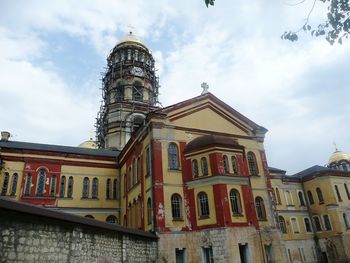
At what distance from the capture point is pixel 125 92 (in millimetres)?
41875

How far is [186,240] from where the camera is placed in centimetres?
2131

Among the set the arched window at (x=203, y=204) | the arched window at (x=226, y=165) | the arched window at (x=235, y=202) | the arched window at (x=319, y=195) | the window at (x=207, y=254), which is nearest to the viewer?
the window at (x=207, y=254)

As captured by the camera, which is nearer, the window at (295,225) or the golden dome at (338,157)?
the window at (295,225)

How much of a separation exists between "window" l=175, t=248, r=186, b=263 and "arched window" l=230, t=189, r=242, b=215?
169 inches

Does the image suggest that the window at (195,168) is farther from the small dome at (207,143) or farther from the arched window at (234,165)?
the arched window at (234,165)

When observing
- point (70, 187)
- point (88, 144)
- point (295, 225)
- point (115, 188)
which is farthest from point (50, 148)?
point (295, 225)

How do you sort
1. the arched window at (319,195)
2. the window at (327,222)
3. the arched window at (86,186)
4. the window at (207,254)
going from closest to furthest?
the window at (207,254) < the arched window at (86,186) < the window at (327,222) < the arched window at (319,195)

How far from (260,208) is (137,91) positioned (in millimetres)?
24049

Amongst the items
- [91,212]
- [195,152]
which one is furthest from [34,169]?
[195,152]

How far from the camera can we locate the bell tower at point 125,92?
1563 inches

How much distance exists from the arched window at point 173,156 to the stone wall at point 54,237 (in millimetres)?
7264

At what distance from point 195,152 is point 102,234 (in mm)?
10544

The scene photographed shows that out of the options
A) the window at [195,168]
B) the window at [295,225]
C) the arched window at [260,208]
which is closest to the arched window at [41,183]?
the window at [195,168]

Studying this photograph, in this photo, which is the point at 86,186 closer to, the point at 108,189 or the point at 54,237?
the point at 108,189
